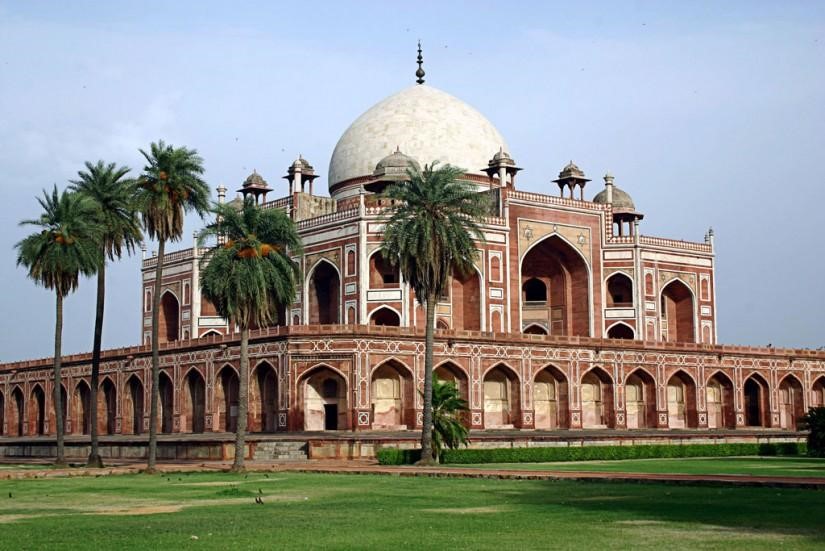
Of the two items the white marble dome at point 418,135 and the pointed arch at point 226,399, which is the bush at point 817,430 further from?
the white marble dome at point 418,135

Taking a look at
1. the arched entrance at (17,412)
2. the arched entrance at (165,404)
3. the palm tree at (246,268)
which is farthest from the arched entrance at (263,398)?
the arched entrance at (17,412)

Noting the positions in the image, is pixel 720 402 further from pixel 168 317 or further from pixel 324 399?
pixel 168 317

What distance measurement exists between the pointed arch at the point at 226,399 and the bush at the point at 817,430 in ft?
73.5

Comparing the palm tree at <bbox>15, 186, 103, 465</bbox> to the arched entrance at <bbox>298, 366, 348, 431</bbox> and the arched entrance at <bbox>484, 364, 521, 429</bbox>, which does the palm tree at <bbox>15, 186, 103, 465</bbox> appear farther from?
the arched entrance at <bbox>484, 364, 521, 429</bbox>

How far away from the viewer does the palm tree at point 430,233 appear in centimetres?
3300

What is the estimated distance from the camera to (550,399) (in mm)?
47625

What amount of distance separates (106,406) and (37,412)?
230 inches

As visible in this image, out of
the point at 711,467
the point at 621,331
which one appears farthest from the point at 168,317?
the point at 711,467

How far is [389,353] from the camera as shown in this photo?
42844mm

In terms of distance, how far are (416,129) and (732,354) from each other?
18755mm

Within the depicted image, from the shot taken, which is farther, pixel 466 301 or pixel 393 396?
pixel 466 301

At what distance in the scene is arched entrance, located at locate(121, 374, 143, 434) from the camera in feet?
170

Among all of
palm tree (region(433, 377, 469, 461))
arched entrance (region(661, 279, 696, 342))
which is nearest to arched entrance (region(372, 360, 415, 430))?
palm tree (region(433, 377, 469, 461))

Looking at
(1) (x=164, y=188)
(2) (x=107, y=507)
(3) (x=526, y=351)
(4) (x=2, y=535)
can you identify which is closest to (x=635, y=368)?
(3) (x=526, y=351)
